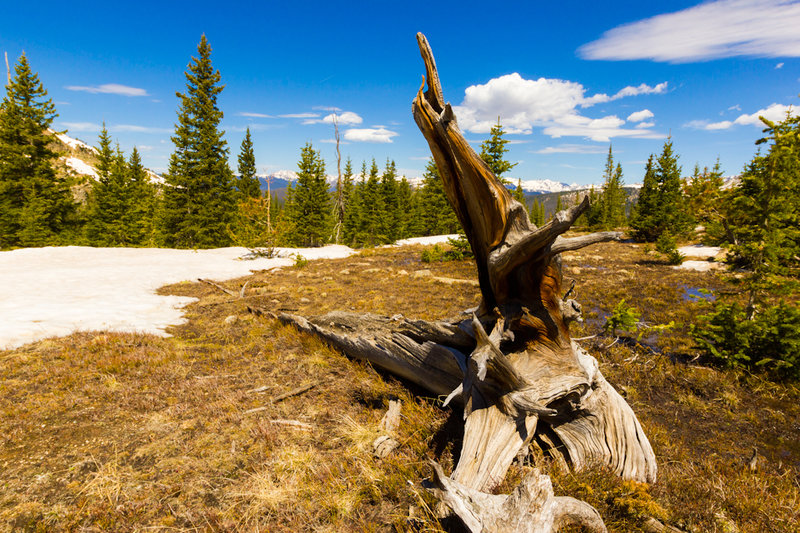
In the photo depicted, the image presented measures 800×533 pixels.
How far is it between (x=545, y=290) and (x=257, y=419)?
4850 millimetres

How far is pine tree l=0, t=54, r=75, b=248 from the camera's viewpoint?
28156mm

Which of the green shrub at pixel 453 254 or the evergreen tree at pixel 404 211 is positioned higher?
the evergreen tree at pixel 404 211

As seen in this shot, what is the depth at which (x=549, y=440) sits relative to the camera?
4.13 m

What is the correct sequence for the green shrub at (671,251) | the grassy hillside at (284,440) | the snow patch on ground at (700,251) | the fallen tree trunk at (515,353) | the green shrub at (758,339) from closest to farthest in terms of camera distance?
the grassy hillside at (284,440), the fallen tree trunk at (515,353), the green shrub at (758,339), the green shrub at (671,251), the snow patch on ground at (700,251)

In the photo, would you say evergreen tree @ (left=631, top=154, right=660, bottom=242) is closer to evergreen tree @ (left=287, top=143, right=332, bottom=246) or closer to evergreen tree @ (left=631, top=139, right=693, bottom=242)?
evergreen tree @ (left=631, top=139, right=693, bottom=242)

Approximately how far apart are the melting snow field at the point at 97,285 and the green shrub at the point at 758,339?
1455 centimetres

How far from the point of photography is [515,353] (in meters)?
4.73

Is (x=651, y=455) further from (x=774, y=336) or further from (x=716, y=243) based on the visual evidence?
(x=716, y=243)

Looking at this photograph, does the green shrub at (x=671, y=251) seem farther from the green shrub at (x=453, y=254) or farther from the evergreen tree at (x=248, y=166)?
the evergreen tree at (x=248, y=166)

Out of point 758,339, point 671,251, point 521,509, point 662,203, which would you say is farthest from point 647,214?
point 521,509

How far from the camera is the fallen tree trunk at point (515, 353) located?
11.8 ft

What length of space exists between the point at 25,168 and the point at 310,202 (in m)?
24.3

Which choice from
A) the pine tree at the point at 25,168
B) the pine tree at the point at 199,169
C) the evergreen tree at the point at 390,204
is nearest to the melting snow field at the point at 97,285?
the pine tree at the point at 199,169

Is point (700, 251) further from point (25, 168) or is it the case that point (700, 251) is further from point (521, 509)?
point (25, 168)
